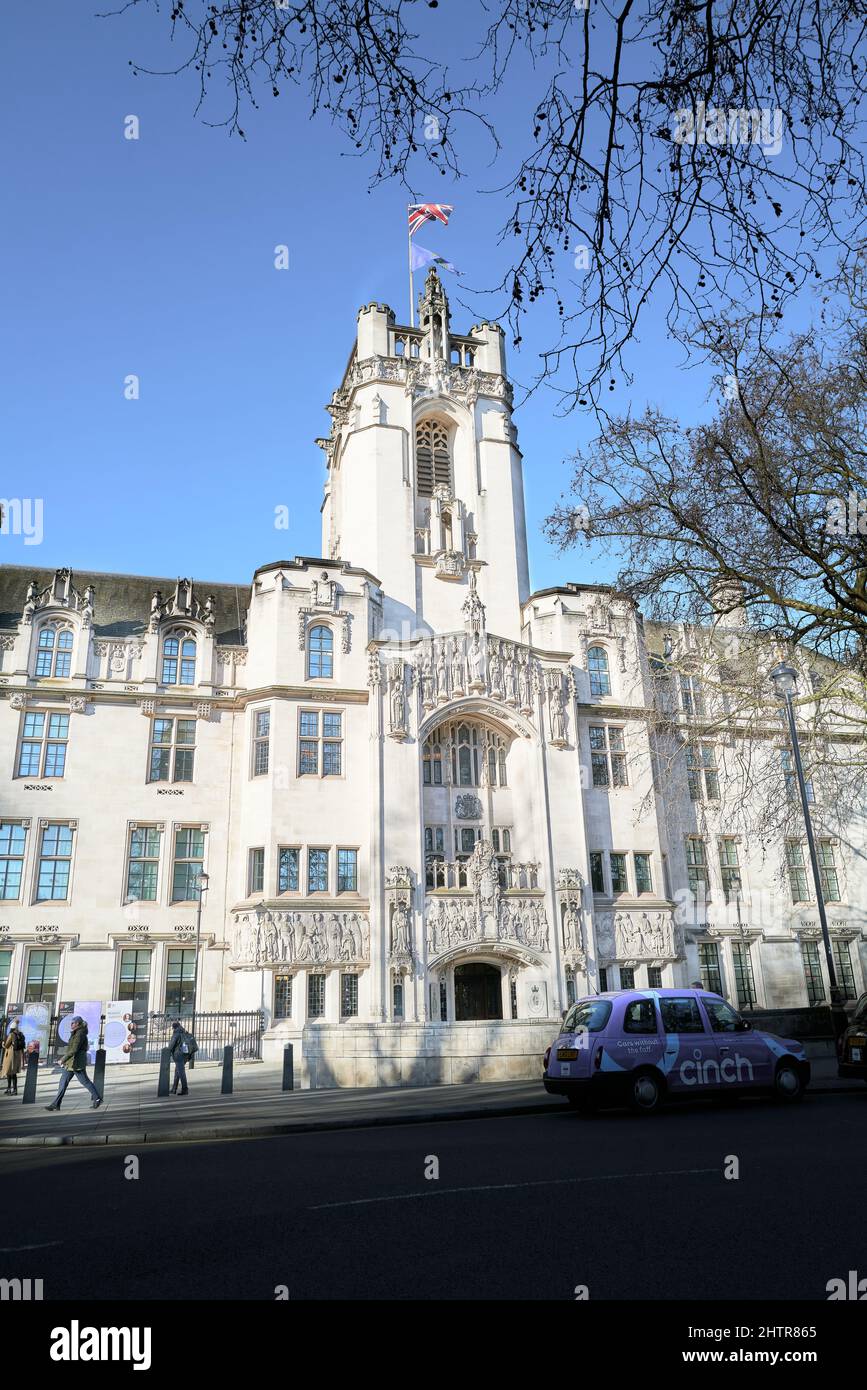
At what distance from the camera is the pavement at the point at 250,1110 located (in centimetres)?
1359

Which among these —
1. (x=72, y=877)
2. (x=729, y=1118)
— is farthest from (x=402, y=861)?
(x=729, y=1118)

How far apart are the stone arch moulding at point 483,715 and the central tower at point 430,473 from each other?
4.18 m

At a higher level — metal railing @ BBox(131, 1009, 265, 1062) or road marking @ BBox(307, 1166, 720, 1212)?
metal railing @ BBox(131, 1009, 265, 1062)

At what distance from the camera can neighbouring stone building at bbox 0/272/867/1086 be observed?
31.9 meters

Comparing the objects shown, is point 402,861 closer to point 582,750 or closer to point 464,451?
point 582,750

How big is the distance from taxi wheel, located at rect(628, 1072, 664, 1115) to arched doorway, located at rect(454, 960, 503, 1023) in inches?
739

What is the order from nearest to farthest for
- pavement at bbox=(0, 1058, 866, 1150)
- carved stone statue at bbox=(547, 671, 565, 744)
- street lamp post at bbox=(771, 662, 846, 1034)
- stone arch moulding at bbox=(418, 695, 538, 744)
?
pavement at bbox=(0, 1058, 866, 1150), street lamp post at bbox=(771, 662, 846, 1034), stone arch moulding at bbox=(418, 695, 538, 744), carved stone statue at bbox=(547, 671, 565, 744)

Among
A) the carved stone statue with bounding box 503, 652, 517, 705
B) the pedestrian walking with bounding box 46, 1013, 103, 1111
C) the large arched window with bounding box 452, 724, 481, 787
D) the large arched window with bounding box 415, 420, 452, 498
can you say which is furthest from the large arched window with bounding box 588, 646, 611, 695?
the pedestrian walking with bounding box 46, 1013, 103, 1111

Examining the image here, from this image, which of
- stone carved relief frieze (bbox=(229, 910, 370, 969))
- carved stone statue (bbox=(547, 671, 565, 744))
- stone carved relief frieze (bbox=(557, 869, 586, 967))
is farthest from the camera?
carved stone statue (bbox=(547, 671, 565, 744))

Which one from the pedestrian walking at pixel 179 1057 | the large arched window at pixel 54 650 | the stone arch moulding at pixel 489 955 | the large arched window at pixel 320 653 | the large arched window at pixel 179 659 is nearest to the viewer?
the pedestrian walking at pixel 179 1057

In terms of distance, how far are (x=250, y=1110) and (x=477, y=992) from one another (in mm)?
17590

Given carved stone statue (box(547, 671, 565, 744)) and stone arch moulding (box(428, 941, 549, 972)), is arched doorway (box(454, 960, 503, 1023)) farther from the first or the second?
carved stone statue (box(547, 671, 565, 744))

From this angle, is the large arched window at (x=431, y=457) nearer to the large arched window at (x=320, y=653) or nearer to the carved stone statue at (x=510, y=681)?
the large arched window at (x=320, y=653)

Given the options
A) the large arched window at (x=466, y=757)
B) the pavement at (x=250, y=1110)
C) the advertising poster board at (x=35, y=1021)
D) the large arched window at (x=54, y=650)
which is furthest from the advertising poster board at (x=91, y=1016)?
the large arched window at (x=466, y=757)
